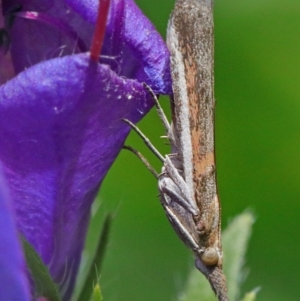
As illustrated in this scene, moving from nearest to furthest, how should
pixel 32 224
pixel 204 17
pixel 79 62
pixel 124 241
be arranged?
pixel 79 62
pixel 32 224
pixel 204 17
pixel 124 241

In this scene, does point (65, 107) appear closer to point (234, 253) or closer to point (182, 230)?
point (182, 230)

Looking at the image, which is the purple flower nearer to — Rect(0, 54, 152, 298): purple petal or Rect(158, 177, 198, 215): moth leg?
Rect(0, 54, 152, 298): purple petal

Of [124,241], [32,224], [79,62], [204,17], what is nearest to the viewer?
[79,62]

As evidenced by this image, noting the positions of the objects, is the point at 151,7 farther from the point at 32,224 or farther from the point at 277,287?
the point at 32,224

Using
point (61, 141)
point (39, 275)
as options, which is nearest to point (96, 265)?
point (39, 275)

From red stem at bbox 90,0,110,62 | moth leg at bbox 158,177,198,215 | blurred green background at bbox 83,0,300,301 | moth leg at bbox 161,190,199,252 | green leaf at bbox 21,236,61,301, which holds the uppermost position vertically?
red stem at bbox 90,0,110,62

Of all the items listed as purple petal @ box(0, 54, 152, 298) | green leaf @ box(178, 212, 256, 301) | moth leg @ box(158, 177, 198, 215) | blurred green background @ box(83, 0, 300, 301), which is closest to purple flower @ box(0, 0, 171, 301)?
purple petal @ box(0, 54, 152, 298)

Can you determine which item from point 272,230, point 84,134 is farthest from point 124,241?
point 84,134
